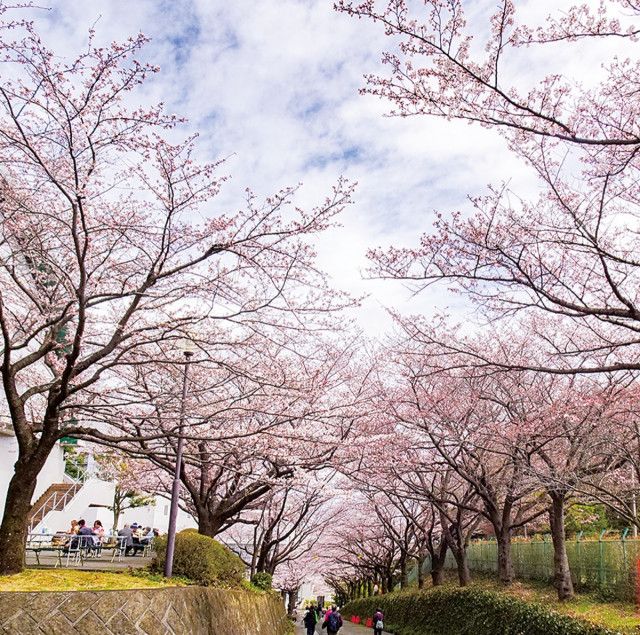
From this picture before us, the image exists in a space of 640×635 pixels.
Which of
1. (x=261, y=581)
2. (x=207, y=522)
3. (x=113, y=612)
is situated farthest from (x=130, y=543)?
(x=113, y=612)

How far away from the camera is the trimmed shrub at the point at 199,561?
476 inches

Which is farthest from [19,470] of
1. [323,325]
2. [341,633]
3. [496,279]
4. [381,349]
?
[341,633]

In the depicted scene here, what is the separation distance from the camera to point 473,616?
16391mm

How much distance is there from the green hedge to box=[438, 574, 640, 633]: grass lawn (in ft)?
1.43

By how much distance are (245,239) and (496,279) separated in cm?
314

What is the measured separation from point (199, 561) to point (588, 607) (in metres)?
8.76

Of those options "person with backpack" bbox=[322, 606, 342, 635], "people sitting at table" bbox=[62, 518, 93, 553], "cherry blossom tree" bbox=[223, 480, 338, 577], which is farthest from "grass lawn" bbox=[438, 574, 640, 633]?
"people sitting at table" bbox=[62, 518, 93, 553]

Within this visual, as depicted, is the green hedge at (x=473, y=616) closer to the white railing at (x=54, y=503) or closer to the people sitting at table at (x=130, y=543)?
the people sitting at table at (x=130, y=543)

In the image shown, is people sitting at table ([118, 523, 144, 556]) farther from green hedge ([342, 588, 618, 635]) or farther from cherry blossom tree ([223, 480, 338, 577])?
green hedge ([342, 588, 618, 635])

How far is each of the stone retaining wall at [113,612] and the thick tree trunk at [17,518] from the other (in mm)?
1213

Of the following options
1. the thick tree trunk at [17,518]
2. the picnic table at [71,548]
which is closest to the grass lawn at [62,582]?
the thick tree trunk at [17,518]

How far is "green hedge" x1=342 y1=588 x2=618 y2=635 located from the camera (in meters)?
11.9

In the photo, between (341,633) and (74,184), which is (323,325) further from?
(341,633)

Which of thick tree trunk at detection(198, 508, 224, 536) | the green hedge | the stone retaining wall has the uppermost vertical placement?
thick tree trunk at detection(198, 508, 224, 536)
